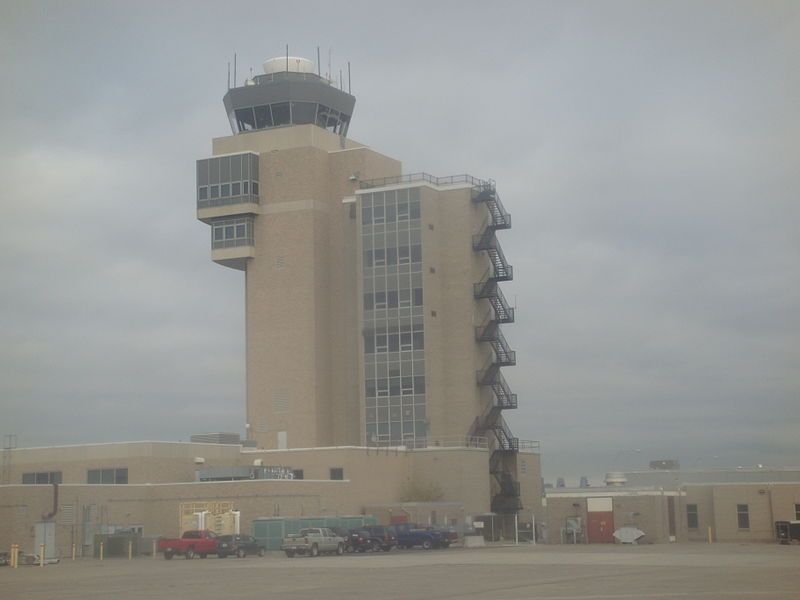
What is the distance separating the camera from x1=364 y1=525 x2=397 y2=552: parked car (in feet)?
245

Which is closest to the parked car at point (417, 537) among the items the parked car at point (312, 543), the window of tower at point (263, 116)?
the parked car at point (312, 543)

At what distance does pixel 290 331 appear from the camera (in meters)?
102

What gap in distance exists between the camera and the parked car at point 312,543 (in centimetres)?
6806

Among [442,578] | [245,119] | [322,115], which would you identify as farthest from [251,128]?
[442,578]

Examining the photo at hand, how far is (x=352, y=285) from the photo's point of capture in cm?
10356

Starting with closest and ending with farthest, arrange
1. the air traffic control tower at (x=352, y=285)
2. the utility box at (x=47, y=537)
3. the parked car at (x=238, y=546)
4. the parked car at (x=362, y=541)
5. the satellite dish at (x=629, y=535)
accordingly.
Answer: the utility box at (x=47, y=537) → the parked car at (x=238, y=546) → the parked car at (x=362, y=541) → the satellite dish at (x=629, y=535) → the air traffic control tower at (x=352, y=285)

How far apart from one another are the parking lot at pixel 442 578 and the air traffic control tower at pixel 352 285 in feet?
127

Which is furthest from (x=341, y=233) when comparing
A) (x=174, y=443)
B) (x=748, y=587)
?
(x=748, y=587)

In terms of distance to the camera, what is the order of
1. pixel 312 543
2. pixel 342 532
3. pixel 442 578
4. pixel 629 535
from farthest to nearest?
pixel 629 535
pixel 342 532
pixel 312 543
pixel 442 578

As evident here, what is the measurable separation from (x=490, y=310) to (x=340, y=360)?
46.2 ft

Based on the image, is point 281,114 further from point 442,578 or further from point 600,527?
point 442,578

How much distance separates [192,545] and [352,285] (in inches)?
1539

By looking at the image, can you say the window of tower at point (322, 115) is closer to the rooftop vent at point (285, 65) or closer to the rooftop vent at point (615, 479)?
the rooftop vent at point (285, 65)

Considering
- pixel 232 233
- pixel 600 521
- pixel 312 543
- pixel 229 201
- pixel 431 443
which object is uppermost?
pixel 229 201
